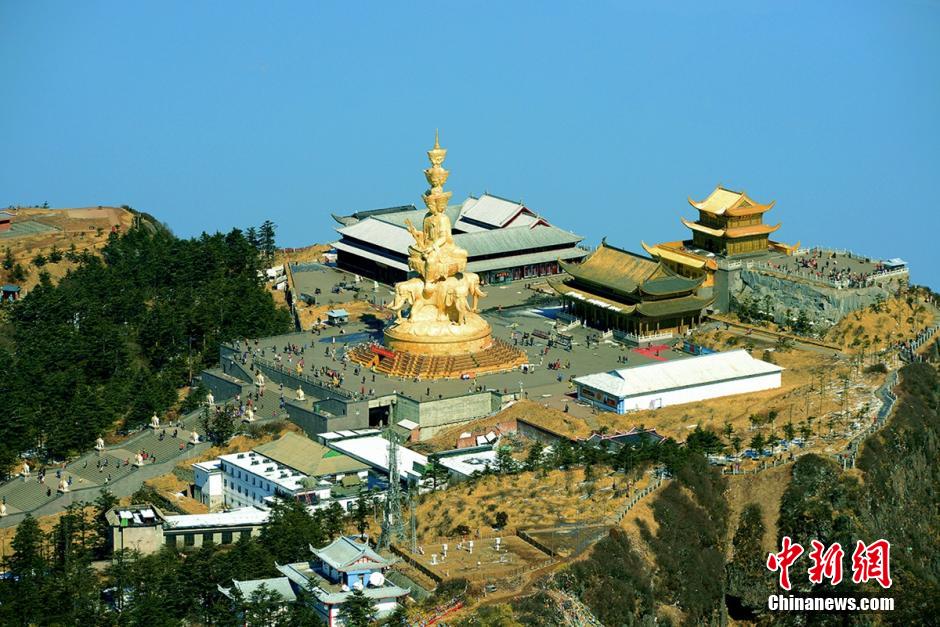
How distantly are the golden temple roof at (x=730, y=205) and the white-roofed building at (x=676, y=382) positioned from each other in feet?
65.5

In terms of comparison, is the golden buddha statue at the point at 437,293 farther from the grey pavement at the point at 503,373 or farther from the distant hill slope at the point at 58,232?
the distant hill slope at the point at 58,232

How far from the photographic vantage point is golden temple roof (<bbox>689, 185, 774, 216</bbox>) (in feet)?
439

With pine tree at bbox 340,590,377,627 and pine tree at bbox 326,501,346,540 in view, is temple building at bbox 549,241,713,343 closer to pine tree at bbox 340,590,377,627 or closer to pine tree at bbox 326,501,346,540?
pine tree at bbox 326,501,346,540

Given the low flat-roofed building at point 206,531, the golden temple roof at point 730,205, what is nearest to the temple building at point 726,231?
the golden temple roof at point 730,205

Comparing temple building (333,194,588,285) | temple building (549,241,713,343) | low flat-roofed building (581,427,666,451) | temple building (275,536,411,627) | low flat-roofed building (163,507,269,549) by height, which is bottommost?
temple building (275,536,411,627)

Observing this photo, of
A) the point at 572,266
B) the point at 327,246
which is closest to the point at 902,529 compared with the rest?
the point at 572,266

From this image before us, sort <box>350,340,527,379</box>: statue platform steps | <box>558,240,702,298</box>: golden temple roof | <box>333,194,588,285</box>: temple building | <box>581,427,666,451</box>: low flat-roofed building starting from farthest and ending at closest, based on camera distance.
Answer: <box>333,194,588,285</box>: temple building
<box>558,240,702,298</box>: golden temple roof
<box>350,340,527,379</box>: statue platform steps
<box>581,427,666,451</box>: low flat-roofed building

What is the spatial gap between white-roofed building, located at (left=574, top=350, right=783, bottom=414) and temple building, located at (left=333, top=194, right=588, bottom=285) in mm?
26205

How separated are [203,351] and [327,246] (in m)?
33.0

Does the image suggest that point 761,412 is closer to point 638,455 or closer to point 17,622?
point 638,455

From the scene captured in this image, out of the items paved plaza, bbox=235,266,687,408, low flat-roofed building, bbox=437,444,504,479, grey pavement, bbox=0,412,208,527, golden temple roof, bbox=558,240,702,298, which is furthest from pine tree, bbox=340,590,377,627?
golden temple roof, bbox=558,240,702,298

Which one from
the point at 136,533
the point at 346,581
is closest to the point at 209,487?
the point at 136,533

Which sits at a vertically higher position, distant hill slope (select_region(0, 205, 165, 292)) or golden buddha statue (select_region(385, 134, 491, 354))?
distant hill slope (select_region(0, 205, 165, 292))

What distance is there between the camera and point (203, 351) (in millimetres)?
128250
